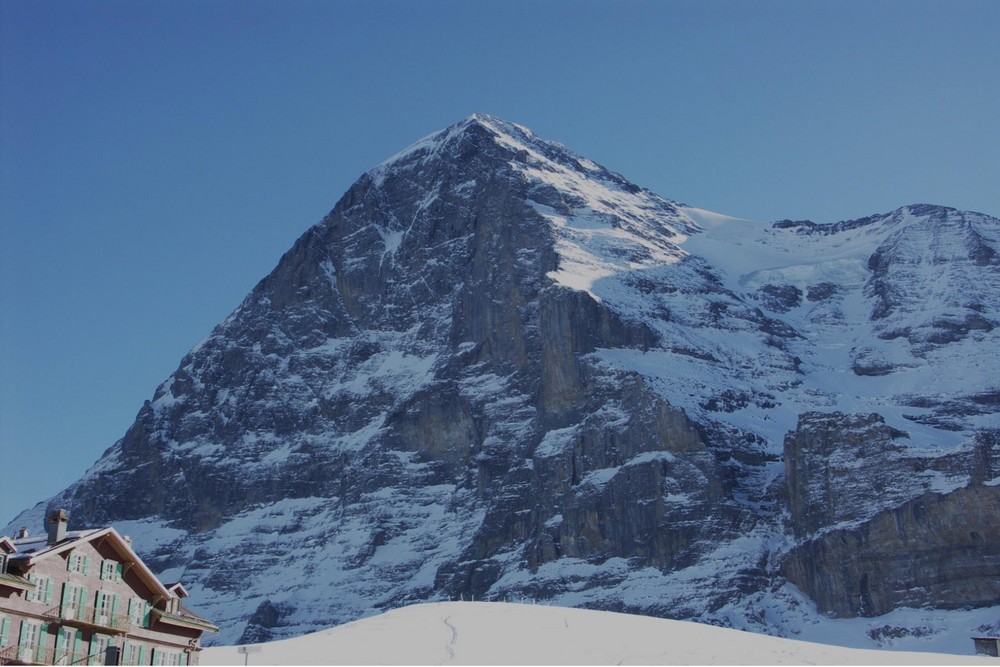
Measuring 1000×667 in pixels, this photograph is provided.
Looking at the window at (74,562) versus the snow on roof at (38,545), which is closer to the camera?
the snow on roof at (38,545)

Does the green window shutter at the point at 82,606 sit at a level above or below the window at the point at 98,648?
above

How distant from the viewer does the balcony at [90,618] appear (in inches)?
2074

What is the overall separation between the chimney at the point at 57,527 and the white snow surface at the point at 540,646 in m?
9.62

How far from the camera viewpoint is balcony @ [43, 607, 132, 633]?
2074 inches

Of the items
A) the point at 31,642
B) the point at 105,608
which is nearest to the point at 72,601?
the point at 105,608

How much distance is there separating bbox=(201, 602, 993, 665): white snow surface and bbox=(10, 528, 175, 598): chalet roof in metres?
6.02

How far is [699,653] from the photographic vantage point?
61.8m

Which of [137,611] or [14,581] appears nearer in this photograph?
[14,581]

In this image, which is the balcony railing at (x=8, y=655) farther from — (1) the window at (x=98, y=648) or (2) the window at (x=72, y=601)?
(1) the window at (x=98, y=648)

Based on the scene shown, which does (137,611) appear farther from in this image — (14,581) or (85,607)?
(14,581)

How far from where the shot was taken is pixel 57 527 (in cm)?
5631

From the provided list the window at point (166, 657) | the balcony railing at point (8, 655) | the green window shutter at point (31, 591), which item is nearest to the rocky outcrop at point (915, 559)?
the window at point (166, 657)

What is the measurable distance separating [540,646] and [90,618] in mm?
19730

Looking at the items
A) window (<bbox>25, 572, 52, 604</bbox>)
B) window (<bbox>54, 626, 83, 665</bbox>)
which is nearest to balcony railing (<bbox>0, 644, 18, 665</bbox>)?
window (<bbox>25, 572, 52, 604</bbox>)
